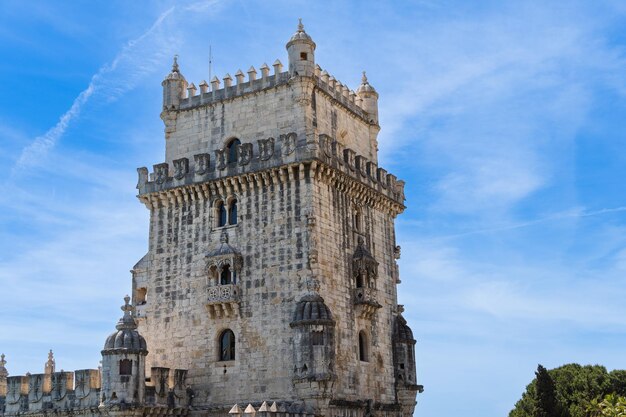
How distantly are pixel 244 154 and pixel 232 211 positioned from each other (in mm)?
2919

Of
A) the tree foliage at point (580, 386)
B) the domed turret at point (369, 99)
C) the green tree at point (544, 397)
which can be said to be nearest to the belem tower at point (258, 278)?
the domed turret at point (369, 99)

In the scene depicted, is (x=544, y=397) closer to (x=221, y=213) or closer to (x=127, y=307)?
(x=221, y=213)

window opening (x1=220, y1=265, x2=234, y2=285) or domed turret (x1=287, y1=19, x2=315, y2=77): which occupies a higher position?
domed turret (x1=287, y1=19, x2=315, y2=77)

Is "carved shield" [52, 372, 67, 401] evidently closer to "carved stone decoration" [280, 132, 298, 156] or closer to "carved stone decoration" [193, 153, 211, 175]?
"carved stone decoration" [193, 153, 211, 175]

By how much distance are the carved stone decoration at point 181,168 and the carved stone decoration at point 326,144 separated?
742 centimetres

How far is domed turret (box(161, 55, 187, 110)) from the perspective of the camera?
4566 centimetres

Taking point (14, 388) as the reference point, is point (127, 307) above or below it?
above

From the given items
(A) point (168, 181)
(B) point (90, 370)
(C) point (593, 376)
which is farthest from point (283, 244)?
(C) point (593, 376)

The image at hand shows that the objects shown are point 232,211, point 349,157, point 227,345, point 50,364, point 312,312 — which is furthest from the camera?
point 50,364

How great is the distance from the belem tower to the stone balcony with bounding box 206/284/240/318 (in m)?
0.07

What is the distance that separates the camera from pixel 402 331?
1788 inches

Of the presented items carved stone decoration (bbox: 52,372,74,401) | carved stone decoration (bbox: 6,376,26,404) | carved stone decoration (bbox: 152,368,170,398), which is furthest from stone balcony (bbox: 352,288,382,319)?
carved stone decoration (bbox: 6,376,26,404)

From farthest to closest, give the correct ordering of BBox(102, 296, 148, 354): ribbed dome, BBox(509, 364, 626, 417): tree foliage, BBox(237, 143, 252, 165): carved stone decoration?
BBox(509, 364, 626, 417): tree foliage < BBox(237, 143, 252, 165): carved stone decoration < BBox(102, 296, 148, 354): ribbed dome

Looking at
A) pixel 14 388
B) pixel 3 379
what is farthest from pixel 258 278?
pixel 3 379
